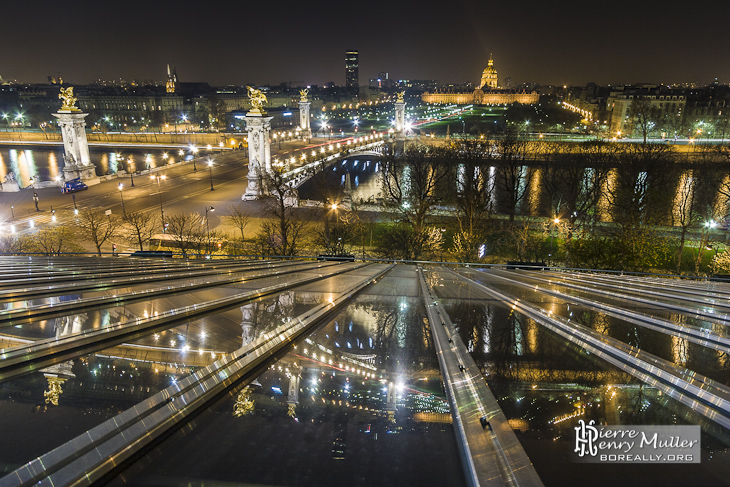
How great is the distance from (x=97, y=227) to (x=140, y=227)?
2.17m

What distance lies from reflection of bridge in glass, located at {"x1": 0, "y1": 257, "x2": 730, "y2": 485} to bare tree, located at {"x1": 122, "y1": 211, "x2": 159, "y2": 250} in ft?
73.1

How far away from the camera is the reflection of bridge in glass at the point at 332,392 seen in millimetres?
1790

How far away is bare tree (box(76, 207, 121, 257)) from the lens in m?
23.8

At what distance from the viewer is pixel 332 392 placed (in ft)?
8.34

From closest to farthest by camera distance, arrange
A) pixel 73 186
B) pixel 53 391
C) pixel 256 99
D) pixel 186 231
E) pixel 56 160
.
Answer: pixel 53 391
pixel 186 231
pixel 256 99
pixel 73 186
pixel 56 160

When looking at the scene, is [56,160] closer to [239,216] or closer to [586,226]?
[239,216]

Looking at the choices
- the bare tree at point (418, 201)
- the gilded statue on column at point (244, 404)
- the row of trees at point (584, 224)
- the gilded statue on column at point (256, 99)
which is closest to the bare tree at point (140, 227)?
the gilded statue on column at point (256, 99)

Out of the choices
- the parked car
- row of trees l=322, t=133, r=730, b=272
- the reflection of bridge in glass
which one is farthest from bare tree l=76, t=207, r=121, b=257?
the reflection of bridge in glass

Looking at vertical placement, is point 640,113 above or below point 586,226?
above

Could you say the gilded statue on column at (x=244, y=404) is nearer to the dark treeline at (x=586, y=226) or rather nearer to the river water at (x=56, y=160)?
the dark treeline at (x=586, y=226)

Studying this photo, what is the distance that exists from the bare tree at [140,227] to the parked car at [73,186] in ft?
30.7

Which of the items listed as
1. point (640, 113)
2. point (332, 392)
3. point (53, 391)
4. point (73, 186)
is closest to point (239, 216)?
point (73, 186)

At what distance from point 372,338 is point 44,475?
A: 2.55 meters

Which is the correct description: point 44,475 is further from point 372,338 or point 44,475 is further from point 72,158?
point 72,158
